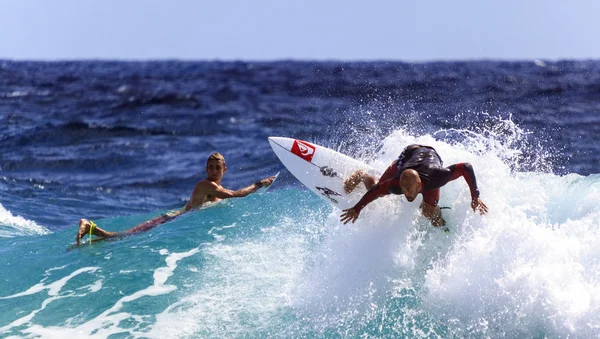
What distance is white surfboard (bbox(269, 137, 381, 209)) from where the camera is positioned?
9.05 metres

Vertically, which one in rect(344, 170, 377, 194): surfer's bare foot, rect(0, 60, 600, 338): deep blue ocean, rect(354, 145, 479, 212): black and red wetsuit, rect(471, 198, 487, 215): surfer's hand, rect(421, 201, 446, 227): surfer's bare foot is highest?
rect(354, 145, 479, 212): black and red wetsuit

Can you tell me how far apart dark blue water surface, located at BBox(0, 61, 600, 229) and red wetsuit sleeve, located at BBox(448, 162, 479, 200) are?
7.65ft

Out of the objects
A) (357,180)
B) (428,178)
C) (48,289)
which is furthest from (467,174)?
(48,289)

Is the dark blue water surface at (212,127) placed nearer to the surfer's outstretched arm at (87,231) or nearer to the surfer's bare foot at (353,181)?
the surfer's bare foot at (353,181)

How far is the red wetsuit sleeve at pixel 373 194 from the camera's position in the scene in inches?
306

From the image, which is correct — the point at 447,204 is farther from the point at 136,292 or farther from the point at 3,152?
the point at 3,152

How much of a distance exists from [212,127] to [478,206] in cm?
1829

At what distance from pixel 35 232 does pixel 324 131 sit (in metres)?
11.7

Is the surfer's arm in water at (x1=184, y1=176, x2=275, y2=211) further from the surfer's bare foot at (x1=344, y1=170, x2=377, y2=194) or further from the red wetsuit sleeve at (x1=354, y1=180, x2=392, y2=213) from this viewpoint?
the red wetsuit sleeve at (x1=354, y1=180, x2=392, y2=213)

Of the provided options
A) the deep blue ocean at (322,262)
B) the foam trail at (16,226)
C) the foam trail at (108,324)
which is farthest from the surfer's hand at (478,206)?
the foam trail at (16,226)

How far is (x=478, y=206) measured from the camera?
7.92 m

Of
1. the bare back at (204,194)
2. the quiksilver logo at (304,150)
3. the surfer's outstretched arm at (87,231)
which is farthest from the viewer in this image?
the bare back at (204,194)

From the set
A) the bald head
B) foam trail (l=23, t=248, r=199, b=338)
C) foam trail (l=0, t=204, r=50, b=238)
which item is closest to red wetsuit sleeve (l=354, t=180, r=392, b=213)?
the bald head

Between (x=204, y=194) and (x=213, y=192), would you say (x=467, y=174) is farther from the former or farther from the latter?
(x=204, y=194)
